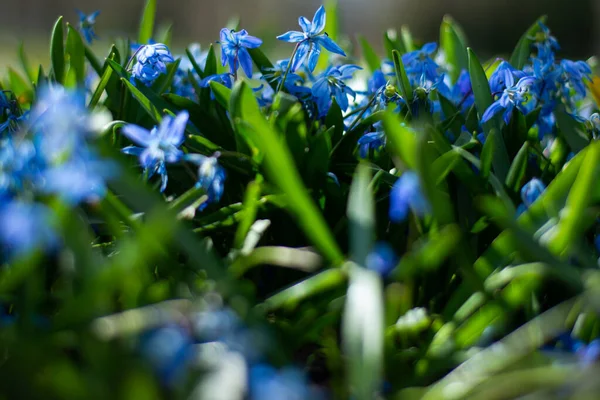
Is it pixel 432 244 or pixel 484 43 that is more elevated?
pixel 484 43

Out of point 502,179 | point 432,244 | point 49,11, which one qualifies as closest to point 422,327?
point 432,244

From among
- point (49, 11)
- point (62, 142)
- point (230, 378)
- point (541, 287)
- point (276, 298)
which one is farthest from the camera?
point (49, 11)

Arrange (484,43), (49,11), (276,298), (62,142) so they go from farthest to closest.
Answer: (49,11) < (484,43) < (276,298) < (62,142)

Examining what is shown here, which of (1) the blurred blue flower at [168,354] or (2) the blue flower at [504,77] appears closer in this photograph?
(1) the blurred blue flower at [168,354]

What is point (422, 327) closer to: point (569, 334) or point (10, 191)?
point (569, 334)

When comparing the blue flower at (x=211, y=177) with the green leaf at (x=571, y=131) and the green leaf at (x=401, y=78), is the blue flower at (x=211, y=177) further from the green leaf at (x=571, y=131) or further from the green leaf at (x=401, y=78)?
the green leaf at (x=571, y=131)

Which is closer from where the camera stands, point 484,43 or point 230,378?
point 230,378

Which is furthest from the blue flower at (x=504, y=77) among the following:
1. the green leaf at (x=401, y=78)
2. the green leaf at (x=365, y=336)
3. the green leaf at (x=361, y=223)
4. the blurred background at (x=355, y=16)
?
the blurred background at (x=355, y=16)
